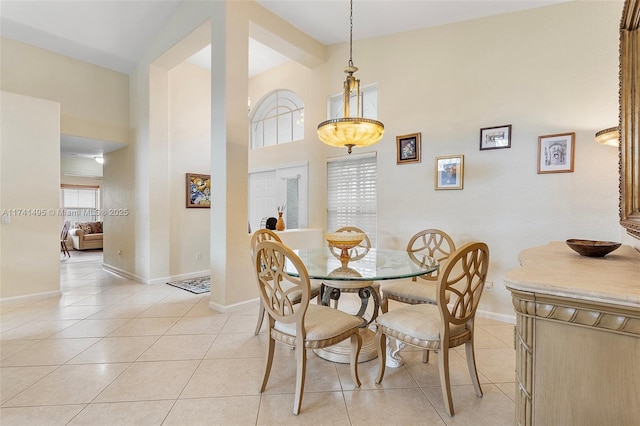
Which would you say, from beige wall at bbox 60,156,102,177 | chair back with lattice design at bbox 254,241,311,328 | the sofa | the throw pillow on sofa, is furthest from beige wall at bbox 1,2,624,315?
beige wall at bbox 60,156,102,177

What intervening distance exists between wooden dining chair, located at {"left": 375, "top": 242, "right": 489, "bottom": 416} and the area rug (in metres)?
3.08

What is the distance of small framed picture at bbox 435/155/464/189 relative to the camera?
323 cm

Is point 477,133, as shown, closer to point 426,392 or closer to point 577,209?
point 577,209

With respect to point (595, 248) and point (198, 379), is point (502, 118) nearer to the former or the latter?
point (595, 248)

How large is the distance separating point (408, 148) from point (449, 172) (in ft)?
1.93

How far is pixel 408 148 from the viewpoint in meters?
3.60

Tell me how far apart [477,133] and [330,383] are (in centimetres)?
285

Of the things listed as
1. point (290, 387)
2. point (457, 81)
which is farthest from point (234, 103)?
point (290, 387)

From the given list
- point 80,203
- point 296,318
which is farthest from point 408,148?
point 80,203

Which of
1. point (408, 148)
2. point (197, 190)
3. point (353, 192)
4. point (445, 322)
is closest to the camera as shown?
point (445, 322)

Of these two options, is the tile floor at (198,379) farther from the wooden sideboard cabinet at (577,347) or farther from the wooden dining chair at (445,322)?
the wooden sideboard cabinet at (577,347)

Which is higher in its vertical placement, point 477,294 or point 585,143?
point 585,143

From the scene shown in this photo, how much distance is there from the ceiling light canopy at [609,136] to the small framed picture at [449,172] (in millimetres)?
1126

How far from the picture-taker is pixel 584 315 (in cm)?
96
